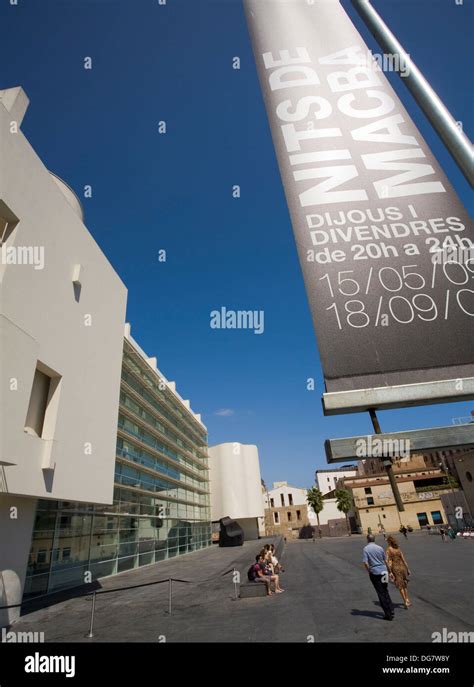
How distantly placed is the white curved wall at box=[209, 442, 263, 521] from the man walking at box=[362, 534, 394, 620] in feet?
158

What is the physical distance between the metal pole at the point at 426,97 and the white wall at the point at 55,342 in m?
9.71

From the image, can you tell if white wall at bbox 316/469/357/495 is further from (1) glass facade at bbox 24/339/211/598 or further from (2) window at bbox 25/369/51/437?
(2) window at bbox 25/369/51/437

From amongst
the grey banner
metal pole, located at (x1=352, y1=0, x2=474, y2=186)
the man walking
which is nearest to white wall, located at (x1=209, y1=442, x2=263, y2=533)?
the man walking

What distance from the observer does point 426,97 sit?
3115 millimetres

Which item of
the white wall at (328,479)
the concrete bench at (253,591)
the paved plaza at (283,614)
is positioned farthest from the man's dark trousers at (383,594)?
the white wall at (328,479)

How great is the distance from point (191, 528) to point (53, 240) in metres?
35.6

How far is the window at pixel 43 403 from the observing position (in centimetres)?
1163

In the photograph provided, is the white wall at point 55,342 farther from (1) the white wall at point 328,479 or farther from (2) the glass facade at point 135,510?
(1) the white wall at point 328,479

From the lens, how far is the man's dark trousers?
674 cm

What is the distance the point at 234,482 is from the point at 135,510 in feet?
106

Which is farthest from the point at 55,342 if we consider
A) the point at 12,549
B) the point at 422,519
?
the point at 422,519
